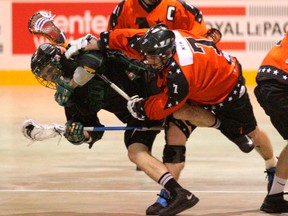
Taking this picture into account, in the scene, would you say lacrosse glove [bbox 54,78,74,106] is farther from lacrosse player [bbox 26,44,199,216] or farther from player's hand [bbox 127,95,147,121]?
player's hand [bbox 127,95,147,121]

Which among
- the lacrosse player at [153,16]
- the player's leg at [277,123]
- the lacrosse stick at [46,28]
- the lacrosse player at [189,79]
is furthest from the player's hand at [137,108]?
the lacrosse player at [153,16]

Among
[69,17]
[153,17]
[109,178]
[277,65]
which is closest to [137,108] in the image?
[277,65]

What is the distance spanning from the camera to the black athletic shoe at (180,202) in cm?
605

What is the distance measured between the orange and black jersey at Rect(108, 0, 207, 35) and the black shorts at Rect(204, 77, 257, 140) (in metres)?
1.07

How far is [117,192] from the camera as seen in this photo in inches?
274

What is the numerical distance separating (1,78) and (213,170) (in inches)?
262

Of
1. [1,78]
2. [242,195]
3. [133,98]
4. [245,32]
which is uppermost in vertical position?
[133,98]

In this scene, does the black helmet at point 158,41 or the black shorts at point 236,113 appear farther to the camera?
the black shorts at point 236,113

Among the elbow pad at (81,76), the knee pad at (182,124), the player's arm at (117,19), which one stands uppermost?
the player's arm at (117,19)

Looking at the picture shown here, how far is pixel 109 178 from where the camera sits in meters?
7.57

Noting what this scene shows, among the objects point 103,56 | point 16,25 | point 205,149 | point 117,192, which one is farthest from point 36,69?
point 16,25

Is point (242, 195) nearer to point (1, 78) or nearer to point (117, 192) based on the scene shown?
point (117, 192)

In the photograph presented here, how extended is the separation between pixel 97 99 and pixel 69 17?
22.8 ft

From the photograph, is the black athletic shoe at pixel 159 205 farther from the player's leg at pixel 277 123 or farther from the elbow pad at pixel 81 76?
the elbow pad at pixel 81 76
